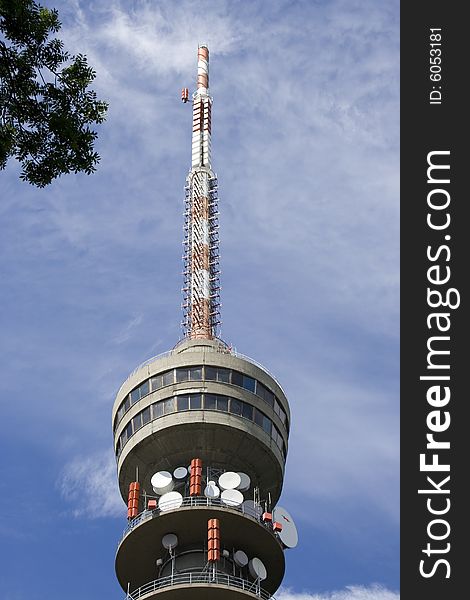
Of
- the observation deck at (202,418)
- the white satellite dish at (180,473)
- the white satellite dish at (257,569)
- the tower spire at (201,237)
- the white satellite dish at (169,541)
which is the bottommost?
the white satellite dish at (257,569)

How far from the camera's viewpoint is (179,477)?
75562 millimetres

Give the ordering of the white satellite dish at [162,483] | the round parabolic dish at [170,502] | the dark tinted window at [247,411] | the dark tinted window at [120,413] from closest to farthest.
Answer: the round parabolic dish at [170,502], the white satellite dish at [162,483], the dark tinted window at [247,411], the dark tinted window at [120,413]

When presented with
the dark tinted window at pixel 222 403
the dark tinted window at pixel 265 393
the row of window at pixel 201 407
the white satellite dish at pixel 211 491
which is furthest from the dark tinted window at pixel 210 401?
the white satellite dish at pixel 211 491

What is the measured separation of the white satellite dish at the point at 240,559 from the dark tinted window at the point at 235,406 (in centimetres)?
978

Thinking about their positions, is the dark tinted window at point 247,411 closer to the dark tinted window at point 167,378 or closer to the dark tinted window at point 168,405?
the dark tinted window at point 168,405

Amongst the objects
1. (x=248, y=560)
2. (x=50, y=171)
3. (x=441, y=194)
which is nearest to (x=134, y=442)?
(x=248, y=560)

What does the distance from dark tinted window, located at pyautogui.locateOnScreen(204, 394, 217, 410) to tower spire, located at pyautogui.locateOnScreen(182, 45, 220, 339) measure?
9.99 m

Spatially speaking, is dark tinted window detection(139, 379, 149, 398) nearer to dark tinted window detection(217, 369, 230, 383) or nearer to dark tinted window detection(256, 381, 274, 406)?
dark tinted window detection(217, 369, 230, 383)

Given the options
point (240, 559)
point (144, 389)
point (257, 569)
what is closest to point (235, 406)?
point (144, 389)

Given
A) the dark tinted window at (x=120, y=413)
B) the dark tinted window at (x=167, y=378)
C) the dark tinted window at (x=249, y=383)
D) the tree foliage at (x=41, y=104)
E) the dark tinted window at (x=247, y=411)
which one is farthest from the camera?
the dark tinted window at (x=120, y=413)

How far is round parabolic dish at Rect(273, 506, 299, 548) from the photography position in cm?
7538

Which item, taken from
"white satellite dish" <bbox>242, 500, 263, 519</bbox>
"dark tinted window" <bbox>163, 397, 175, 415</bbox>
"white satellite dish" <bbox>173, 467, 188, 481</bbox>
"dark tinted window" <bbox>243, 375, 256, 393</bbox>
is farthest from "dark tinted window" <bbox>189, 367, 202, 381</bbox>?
"white satellite dish" <bbox>242, 500, 263, 519</bbox>

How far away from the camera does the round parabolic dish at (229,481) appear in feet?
245

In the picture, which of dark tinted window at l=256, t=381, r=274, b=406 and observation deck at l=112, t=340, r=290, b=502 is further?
dark tinted window at l=256, t=381, r=274, b=406
